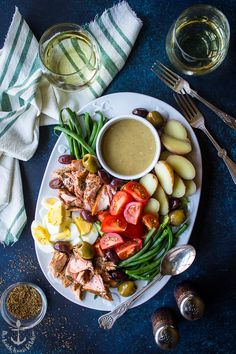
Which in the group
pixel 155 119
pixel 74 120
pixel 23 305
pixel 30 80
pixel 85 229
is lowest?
pixel 23 305

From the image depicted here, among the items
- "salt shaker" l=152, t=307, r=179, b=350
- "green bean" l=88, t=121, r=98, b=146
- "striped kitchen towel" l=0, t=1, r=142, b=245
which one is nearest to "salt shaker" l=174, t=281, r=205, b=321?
"salt shaker" l=152, t=307, r=179, b=350

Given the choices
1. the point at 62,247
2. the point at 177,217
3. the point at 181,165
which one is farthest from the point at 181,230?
A: the point at 62,247

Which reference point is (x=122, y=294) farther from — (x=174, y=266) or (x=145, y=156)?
(x=145, y=156)

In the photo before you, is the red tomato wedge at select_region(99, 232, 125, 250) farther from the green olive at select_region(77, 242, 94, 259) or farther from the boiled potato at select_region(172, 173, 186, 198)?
the boiled potato at select_region(172, 173, 186, 198)

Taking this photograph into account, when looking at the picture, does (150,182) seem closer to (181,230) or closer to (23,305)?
(181,230)

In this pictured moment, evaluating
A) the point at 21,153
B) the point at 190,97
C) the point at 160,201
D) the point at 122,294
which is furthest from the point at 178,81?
the point at 122,294

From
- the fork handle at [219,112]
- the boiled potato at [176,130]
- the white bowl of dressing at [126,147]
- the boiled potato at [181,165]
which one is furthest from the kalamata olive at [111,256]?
the fork handle at [219,112]
